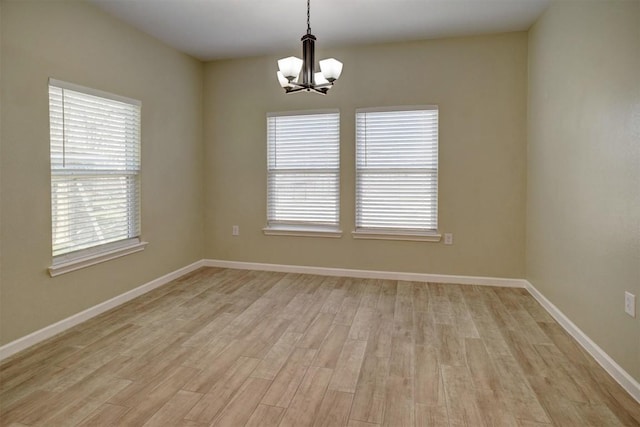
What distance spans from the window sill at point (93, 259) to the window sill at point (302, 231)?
1.48 meters

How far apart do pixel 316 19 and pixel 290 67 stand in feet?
4.10

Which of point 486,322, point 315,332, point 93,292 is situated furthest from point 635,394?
point 93,292

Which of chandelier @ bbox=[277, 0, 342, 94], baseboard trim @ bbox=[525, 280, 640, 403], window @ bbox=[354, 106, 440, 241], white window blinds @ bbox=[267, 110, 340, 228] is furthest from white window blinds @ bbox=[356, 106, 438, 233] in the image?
chandelier @ bbox=[277, 0, 342, 94]

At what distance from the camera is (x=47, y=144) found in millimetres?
2836

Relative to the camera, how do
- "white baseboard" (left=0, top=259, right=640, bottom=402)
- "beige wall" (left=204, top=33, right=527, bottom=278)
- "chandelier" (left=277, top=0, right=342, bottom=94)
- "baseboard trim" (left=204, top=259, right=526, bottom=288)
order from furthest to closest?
"baseboard trim" (left=204, top=259, right=526, bottom=288) → "beige wall" (left=204, top=33, right=527, bottom=278) → "chandelier" (left=277, top=0, right=342, bottom=94) → "white baseboard" (left=0, top=259, right=640, bottom=402)

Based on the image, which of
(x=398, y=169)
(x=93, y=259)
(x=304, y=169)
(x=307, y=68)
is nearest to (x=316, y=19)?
(x=307, y=68)

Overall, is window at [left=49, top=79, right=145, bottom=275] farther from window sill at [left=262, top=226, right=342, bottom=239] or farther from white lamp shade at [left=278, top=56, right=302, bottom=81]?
white lamp shade at [left=278, top=56, right=302, bottom=81]

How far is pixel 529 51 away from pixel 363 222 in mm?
Answer: 2494

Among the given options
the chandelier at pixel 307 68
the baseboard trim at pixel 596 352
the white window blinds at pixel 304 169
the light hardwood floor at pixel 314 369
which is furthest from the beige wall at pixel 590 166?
the white window blinds at pixel 304 169

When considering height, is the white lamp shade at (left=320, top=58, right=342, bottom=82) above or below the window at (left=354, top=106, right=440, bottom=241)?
above

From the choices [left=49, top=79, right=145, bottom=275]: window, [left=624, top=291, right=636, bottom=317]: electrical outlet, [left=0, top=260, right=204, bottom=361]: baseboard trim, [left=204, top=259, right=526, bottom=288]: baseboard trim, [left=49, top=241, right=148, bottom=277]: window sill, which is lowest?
[left=0, top=260, right=204, bottom=361]: baseboard trim

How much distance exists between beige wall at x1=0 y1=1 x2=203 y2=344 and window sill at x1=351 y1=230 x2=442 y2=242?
2161 millimetres

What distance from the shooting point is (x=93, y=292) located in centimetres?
332

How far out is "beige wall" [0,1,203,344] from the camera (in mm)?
2600
